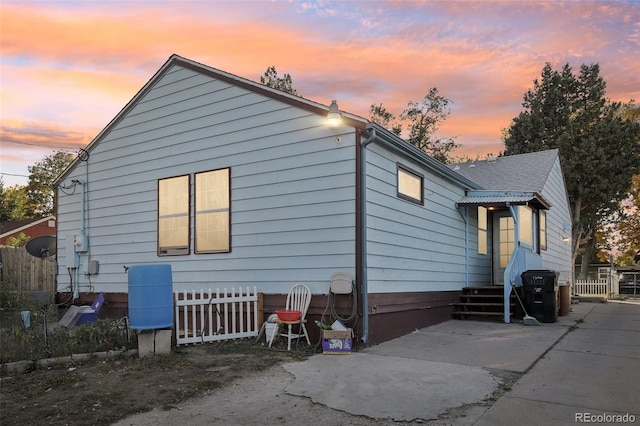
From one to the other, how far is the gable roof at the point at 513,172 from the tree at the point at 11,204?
35.4 m

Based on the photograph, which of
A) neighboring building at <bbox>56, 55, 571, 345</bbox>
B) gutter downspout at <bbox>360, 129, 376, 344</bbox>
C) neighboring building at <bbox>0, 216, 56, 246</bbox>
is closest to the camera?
gutter downspout at <bbox>360, 129, 376, 344</bbox>

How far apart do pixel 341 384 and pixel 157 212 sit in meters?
6.42

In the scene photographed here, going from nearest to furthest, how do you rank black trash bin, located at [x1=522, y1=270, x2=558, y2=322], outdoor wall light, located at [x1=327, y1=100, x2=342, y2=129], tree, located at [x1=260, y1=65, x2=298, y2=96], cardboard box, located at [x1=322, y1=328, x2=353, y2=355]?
1. cardboard box, located at [x1=322, y1=328, x2=353, y2=355]
2. outdoor wall light, located at [x1=327, y1=100, x2=342, y2=129]
3. black trash bin, located at [x1=522, y1=270, x2=558, y2=322]
4. tree, located at [x1=260, y1=65, x2=298, y2=96]

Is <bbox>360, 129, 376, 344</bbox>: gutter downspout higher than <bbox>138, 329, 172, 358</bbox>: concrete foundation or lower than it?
higher

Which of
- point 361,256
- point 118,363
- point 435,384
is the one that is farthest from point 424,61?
point 118,363

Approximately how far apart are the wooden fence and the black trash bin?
12.8 meters

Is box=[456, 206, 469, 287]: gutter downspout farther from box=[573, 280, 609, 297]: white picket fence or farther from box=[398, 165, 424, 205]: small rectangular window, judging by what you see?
box=[573, 280, 609, 297]: white picket fence

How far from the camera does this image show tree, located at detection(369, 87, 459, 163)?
27286mm

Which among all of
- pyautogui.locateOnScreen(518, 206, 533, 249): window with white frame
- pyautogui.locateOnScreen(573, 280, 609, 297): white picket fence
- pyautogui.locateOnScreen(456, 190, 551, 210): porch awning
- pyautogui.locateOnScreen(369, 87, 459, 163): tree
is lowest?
pyautogui.locateOnScreen(573, 280, 609, 297): white picket fence

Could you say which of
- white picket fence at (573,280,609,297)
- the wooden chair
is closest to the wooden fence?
the wooden chair

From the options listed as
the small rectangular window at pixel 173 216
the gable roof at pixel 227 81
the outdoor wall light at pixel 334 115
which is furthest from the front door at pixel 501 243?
the small rectangular window at pixel 173 216

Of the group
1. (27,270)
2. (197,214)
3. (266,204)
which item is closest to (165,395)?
(266,204)

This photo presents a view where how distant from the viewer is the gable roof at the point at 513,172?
583 inches

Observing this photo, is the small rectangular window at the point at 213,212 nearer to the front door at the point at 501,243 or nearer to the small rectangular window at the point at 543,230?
the front door at the point at 501,243
